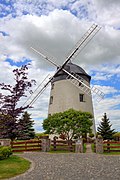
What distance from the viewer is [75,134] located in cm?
2598

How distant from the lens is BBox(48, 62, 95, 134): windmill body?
3281 cm

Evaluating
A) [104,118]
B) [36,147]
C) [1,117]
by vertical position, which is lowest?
[36,147]

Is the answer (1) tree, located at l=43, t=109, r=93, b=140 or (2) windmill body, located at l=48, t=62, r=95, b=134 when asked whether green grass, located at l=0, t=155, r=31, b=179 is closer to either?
(1) tree, located at l=43, t=109, r=93, b=140

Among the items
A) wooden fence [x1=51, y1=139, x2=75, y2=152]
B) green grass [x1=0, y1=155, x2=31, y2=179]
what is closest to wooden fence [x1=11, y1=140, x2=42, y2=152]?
wooden fence [x1=51, y1=139, x2=75, y2=152]

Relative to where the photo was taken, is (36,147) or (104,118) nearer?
(36,147)

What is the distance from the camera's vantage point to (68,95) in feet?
108

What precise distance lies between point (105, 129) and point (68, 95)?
34.1ft

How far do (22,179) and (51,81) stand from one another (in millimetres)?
25364

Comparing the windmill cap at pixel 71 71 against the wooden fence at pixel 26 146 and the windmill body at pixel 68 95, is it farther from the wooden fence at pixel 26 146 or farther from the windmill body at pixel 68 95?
the wooden fence at pixel 26 146

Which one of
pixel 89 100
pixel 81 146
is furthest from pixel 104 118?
pixel 81 146

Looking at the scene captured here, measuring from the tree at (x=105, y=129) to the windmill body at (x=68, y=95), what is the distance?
20.9 feet

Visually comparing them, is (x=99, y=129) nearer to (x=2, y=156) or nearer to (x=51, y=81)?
(x=51, y=81)

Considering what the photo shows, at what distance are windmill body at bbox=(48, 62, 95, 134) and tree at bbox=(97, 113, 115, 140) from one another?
637 cm

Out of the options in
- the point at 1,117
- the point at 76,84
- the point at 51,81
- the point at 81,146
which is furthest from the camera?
the point at 51,81
